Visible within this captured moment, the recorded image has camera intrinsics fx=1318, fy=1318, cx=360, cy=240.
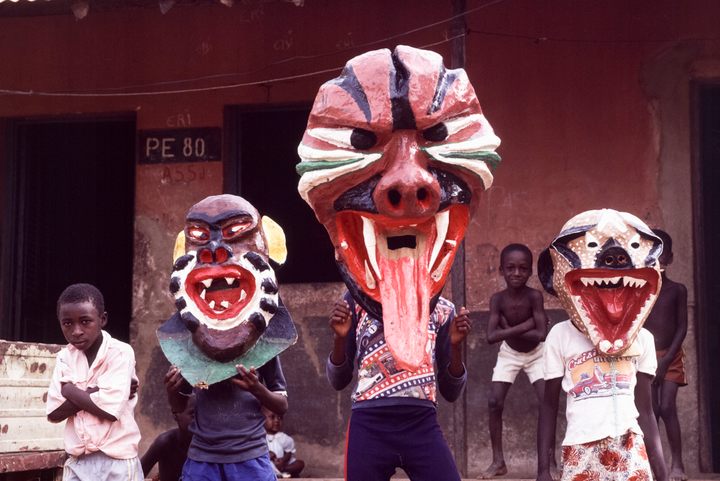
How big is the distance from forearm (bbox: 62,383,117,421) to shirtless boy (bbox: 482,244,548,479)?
2708 mm

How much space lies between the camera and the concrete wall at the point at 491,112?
8.59m

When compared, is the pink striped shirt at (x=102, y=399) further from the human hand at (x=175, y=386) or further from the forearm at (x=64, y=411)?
the human hand at (x=175, y=386)

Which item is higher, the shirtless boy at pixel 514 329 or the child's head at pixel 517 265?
the child's head at pixel 517 265

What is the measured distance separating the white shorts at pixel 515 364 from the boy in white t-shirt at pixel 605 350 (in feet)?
5.88

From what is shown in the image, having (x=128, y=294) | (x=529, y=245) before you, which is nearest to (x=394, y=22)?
(x=529, y=245)

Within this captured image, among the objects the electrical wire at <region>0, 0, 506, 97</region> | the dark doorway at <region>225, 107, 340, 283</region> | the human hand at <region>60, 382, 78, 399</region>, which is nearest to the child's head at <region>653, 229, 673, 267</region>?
the electrical wire at <region>0, 0, 506, 97</region>

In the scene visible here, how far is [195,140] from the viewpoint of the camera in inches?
364

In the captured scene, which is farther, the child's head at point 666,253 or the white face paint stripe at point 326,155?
the child's head at point 666,253

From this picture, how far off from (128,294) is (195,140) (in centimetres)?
256

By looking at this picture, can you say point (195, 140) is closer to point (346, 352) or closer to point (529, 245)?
point (529, 245)

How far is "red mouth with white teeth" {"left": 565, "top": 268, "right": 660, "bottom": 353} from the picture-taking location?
5.73 meters

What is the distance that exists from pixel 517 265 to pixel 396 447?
10.0 feet

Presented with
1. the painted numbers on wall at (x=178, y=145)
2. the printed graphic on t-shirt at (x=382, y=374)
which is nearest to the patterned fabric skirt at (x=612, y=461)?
the printed graphic on t-shirt at (x=382, y=374)

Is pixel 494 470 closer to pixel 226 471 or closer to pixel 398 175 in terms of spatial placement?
pixel 226 471
